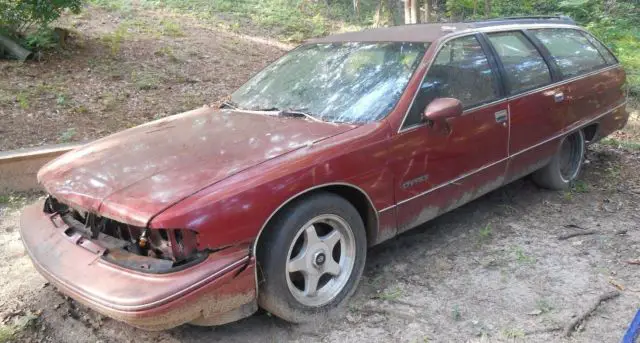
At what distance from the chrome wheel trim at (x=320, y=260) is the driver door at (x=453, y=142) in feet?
1.51

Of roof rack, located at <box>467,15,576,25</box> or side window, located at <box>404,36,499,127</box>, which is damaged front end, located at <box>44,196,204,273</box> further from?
roof rack, located at <box>467,15,576,25</box>

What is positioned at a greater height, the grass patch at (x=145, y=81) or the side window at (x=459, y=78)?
the side window at (x=459, y=78)

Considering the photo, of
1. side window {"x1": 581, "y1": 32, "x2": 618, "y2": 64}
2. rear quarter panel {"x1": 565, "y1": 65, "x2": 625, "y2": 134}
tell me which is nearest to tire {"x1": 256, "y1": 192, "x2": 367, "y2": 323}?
rear quarter panel {"x1": 565, "y1": 65, "x2": 625, "y2": 134}

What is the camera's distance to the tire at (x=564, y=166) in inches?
189

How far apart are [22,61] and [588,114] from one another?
25.3ft

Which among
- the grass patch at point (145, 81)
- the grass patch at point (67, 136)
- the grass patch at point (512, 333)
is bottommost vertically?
the grass patch at point (512, 333)

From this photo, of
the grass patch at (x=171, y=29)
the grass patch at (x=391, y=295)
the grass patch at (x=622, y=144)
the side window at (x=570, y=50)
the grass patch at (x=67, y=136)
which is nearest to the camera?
the grass patch at (x=391, y=295)

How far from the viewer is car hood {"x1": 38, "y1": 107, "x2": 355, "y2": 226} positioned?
8.40 feet

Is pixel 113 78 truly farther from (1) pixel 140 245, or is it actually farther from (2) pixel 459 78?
(1) pixel 140 245

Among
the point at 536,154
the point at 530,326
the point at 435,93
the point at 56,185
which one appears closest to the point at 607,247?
the point at 536,154

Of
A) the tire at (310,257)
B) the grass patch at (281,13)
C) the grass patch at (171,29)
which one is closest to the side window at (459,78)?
the tire at (310,257)

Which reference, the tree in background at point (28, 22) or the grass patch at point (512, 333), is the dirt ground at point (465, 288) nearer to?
the grass patch at point (512, 333)

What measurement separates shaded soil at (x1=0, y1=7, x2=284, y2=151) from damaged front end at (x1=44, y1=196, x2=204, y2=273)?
146 inches

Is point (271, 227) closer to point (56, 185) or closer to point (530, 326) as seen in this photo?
point (56, 185)
